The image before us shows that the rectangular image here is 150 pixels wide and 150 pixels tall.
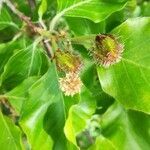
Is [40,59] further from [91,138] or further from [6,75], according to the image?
[91,138]

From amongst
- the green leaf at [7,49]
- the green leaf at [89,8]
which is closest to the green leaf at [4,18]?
the green leaf at [7,49]

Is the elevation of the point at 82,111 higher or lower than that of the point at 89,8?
lower

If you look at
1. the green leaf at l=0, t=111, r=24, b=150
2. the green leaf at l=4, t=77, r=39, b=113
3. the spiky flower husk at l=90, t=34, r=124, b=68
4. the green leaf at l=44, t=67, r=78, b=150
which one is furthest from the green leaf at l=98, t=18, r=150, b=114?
the green leaf at l=0, t=111, r=24, b=150

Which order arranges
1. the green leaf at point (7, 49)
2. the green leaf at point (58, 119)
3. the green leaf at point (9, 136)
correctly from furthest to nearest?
1. the green leaf at point (7, 49)
2. the green leaf at point (9, 136)
3. the green leaf at point (58, 119)

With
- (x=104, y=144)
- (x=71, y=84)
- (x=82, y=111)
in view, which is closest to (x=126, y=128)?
(x=104, y=144)

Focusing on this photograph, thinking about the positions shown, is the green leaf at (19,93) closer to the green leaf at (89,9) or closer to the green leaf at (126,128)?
the green leaf at (89,9)

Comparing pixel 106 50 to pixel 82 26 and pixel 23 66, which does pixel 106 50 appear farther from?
pixel 23 66
